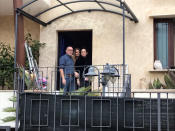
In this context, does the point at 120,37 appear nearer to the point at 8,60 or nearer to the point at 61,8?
the point at 61,8

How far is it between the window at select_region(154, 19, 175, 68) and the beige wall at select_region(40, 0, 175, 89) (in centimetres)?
29

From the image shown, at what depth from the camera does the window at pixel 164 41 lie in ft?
37.7

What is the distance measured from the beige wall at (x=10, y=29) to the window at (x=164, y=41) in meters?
3.86

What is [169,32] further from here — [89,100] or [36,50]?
[89,100]

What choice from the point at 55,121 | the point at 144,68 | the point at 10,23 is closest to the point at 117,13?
Result: the point at 144,68

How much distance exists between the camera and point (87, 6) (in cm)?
1220

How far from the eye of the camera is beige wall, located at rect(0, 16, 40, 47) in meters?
12.7

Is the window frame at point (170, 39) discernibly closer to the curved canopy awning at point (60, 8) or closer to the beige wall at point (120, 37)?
the beige wall at point (120, 37)

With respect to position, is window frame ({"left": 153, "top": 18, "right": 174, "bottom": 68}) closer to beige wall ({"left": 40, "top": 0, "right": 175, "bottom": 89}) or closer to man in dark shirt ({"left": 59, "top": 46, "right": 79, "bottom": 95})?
beige wall ({"left": 40, "top": 0, "right": 175, "bottom": 89})

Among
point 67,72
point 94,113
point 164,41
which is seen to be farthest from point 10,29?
point 94,113

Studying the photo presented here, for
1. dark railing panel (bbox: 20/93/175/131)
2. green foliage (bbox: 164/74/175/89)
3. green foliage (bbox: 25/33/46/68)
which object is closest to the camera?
dark railing panel (bbox: 20/93/175/131)

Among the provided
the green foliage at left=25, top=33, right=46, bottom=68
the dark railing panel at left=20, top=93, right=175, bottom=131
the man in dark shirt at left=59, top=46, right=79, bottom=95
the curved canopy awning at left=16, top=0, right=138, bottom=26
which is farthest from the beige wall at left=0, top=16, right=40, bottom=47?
the dark railing panel at left=20, top=93, right=175, bottom=131

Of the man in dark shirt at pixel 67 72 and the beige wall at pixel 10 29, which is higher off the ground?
the beige wall at pixel 10 29

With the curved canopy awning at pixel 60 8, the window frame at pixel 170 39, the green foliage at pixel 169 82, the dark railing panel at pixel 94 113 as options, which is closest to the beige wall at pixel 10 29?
the curved canopy awning at pixel 60 8
